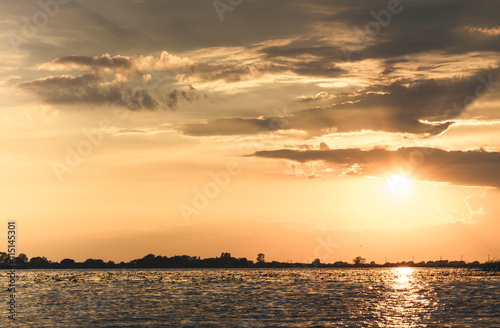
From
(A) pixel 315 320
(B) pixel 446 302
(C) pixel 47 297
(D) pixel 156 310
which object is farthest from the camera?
(C) pixel 47 297

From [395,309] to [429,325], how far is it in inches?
621

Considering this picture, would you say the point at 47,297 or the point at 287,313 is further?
the point at 47,297

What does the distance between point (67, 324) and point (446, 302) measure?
171 feet

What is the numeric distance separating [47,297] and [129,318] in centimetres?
3799

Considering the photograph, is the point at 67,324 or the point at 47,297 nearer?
the point at 67,324

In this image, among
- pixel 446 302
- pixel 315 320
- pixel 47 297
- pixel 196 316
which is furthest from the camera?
pixel 47 297

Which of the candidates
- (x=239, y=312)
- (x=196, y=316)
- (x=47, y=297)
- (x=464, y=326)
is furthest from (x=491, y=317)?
(x=47, y=297)

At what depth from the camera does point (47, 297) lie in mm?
94812

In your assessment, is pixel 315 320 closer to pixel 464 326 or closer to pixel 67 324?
pixel 464 326

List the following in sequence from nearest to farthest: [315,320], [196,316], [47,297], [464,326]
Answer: [464,326] < [315,320] < [196,316] < [47,297]

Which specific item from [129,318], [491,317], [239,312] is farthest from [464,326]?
[129,318]

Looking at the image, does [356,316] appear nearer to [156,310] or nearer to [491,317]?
[491,317]

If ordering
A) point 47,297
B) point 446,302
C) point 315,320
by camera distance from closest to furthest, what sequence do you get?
point 315,320 → point 446,302 → point 47,297

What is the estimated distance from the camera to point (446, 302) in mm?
81250
